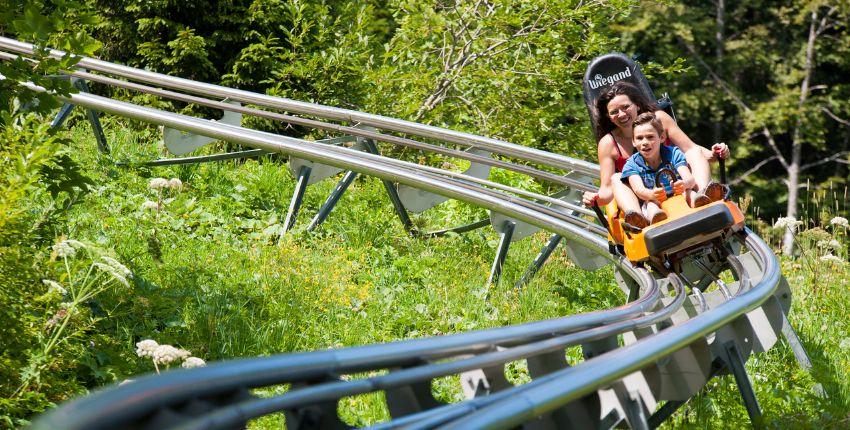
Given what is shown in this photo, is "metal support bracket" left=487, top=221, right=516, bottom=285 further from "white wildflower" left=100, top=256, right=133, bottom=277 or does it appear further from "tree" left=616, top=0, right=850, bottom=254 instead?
"tree" left=616, top=0, right=850, bottom=254

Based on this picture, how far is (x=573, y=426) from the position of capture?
3.02 meters

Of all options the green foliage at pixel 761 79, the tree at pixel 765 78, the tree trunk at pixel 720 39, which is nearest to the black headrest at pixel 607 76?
the green foliage at pixel 761 79

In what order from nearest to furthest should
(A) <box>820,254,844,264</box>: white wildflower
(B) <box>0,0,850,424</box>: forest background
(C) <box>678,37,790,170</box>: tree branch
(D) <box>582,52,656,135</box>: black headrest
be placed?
1. (B) <box>0,0,850,424</box>: forest background
2. (D) <box>582,52,656,135</box>: black headrest
3. (A) <box>820,254,844,264</box>: white wildflower
4. (C) <box>678,37,790,170</box>: tree branch

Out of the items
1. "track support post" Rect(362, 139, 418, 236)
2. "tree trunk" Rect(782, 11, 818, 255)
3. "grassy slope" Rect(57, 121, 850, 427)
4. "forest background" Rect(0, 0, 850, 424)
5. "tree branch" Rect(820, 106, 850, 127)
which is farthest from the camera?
"tree trunk" Rect(782, 11, 818, 255)

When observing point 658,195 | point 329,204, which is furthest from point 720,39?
point 658,195

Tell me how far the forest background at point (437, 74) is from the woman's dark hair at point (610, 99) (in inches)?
64.8

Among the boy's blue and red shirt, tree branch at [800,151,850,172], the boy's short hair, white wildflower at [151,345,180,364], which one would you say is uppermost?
the boy's short hair

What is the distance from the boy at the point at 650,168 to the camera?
540cm

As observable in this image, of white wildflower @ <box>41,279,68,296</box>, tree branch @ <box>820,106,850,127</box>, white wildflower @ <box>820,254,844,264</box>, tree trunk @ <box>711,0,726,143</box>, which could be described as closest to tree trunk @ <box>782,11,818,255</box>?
tree branch @ <box>820,106,850,127</box>

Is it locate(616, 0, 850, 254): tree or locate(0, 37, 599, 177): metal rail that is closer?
locate(0, 37, 599, 177): metal rail

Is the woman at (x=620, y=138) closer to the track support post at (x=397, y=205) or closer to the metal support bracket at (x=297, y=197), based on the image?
the track support post at (x=397, y=205)

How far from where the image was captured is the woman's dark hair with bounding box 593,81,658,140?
5.94 m

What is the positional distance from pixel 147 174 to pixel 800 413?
17.6 feet

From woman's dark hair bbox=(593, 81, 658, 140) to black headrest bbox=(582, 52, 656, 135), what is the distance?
0.13 ft
